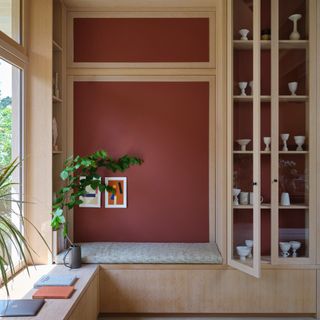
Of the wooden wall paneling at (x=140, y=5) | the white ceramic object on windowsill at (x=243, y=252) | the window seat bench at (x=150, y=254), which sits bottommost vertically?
the window seat bench at (x=150, y=254)

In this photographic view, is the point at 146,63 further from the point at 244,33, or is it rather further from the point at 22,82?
the point at 22,82

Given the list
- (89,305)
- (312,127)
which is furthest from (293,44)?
(89,305)

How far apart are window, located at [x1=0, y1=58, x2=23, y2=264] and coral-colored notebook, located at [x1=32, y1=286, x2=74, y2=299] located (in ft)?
1.77

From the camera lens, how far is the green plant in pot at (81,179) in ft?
9.19

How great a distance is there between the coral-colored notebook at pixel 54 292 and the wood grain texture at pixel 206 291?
601 millimetres

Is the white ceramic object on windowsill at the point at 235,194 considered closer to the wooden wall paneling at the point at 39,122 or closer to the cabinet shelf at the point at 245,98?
the cabinet shelf at the point at 245,98

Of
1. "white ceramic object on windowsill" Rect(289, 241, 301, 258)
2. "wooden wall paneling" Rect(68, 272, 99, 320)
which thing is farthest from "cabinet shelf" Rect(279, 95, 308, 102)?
"wooden wall paneling" Rect(68, 272, 99, 320)

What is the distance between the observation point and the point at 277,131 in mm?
2877

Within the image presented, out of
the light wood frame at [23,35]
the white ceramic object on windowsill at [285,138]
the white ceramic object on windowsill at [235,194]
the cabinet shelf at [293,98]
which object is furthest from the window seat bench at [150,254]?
the light wood frame at [23,35]

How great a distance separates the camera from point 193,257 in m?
2.88

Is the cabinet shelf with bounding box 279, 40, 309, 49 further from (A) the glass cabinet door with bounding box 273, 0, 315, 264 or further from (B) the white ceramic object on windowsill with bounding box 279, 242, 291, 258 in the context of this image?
(B) the white ceramic object on windowsill with bounding box 279, 242, 291, 258

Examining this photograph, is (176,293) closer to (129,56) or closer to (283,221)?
(283,221)

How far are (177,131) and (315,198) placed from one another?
1.44 m

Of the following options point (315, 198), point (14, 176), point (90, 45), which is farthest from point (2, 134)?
point (315, 198)
